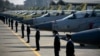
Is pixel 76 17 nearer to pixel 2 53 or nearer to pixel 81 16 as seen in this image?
pixel 81 16

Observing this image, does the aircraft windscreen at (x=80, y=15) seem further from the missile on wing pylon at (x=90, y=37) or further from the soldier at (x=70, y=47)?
the soldier at (x=70, y=47)

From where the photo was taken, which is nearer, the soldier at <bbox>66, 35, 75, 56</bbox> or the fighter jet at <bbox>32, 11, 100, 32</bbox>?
the soldier at <bbox>66, 35, 75, 56</bbox>

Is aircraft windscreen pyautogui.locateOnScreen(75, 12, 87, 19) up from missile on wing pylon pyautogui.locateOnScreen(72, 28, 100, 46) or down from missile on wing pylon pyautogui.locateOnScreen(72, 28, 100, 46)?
down

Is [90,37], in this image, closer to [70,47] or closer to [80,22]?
[70,47]

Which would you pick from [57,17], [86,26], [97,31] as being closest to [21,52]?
[86,26]

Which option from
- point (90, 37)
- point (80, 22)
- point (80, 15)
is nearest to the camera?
point (90, 37)

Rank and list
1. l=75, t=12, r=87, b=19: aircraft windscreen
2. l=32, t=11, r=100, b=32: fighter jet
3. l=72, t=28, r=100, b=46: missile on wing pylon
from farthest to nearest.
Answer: l=75, t=12, r=87, b=19: aircraft windscreen
l=32, t=11, r=100, b=32: fighter jet
l=72, t=28, r=100, b=46: missile on wing pylon

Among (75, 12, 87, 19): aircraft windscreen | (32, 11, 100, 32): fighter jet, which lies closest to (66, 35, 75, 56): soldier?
(32, 11, 100, 32): fighter jet

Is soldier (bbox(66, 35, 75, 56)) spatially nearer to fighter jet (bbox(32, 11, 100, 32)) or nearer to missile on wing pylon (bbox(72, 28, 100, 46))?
missile on wing pylon (bbox(72, 28, 100, 46))

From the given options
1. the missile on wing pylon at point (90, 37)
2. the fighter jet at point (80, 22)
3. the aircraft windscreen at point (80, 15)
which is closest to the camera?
the missile on wing pylon at point (90, 37)

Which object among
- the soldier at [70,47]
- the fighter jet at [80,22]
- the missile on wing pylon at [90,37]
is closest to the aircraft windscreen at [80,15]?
the fighter jet at [80,22]

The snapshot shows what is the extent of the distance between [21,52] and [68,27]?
6.26 meters

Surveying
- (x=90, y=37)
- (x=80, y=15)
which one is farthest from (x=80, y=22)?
(x=90, y=37)

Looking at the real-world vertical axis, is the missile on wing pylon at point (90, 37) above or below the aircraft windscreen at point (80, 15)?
above
